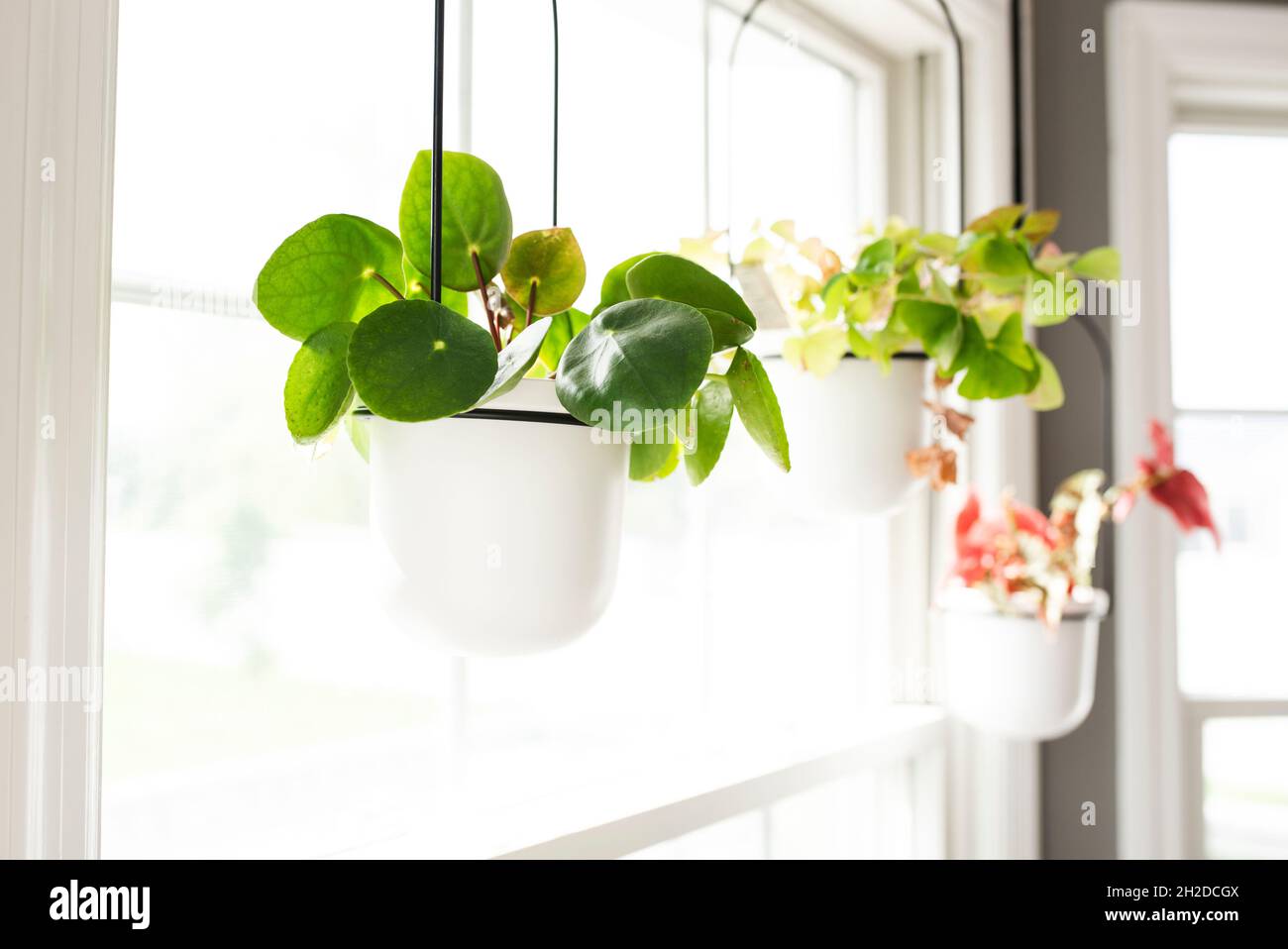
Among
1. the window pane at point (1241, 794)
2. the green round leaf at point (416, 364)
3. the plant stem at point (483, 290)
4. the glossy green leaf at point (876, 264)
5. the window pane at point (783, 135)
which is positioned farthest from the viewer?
the window pane at point (1241, 794)

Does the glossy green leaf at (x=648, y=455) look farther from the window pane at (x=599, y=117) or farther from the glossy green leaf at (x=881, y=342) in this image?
the window pane at (x=599, y=117)

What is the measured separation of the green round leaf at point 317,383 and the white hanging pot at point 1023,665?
3.12ft

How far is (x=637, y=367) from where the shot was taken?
0.46 meters

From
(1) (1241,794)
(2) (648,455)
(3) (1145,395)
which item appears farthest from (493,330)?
(1) (1241,794)

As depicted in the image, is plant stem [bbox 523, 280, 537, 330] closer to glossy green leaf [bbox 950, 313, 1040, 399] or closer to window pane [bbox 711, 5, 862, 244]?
glossy green leaf [bbox 950, 313, 1040, 399]

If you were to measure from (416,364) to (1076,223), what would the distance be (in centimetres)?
155

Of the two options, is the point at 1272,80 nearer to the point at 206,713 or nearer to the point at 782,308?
the point at 782,308

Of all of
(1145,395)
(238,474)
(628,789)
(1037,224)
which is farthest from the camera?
(1145,395)

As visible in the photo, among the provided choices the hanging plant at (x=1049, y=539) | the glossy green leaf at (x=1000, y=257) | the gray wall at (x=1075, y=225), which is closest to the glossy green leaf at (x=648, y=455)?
the glossy green leaf at (x=1000, y=257)

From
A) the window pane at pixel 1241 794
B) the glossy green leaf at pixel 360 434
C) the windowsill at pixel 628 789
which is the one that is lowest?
the window pane at pixel 1241 794

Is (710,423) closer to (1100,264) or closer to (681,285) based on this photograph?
(681,285)

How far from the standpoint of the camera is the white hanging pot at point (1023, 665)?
46.0 inches
